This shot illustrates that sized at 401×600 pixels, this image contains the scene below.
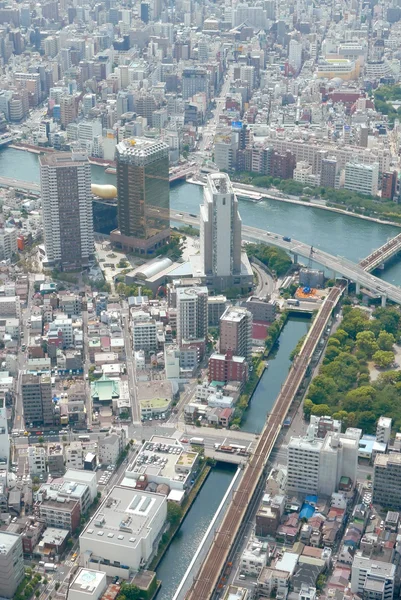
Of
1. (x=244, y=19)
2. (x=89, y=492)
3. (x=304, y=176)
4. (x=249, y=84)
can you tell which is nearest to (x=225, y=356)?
(x=89, y=492)

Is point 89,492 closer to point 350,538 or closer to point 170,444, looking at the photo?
point 170,444

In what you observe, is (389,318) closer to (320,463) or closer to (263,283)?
(263,283)

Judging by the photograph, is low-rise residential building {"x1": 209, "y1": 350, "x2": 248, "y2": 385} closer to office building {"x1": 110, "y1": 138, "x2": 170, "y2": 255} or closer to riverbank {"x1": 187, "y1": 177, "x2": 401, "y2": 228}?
office building {"x1": 110, "y1": 138, "x2": 170, "y2": 255}

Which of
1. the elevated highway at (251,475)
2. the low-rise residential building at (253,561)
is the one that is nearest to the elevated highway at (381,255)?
the elevated highway at (251,475)

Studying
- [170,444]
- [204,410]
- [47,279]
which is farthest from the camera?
[47,279]

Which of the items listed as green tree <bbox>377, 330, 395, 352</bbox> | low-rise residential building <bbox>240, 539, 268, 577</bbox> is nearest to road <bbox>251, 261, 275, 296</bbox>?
green tree <bbox>377, 330, 395, 352</bbox>

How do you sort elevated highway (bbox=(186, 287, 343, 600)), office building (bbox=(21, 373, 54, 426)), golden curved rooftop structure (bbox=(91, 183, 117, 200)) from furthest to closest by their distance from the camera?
1. golden curved rooftop structure (bbox=(91, 183, 117, 200))
2. office building (bbox=(21, 373, 54, 426))
3. elevated highway (bbox=(186, 287, 343, 600))
